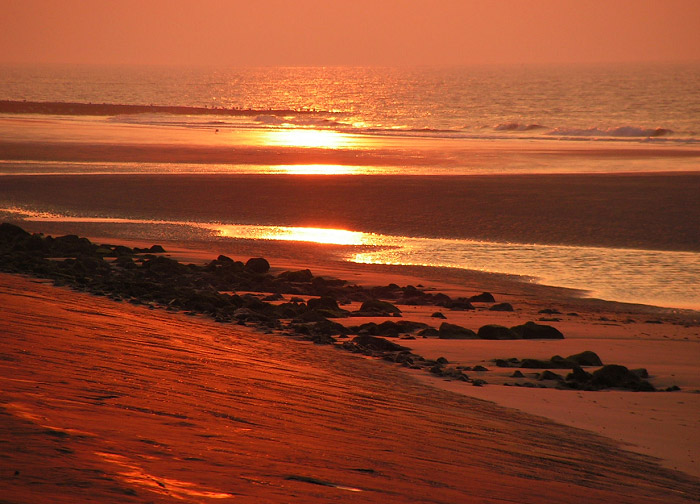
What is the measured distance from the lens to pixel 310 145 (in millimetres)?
44938

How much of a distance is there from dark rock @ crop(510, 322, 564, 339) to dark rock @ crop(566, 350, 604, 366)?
1378mm

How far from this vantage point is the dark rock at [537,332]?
37.9 feet

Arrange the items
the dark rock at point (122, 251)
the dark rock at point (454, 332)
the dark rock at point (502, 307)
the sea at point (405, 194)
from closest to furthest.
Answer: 1. the dark rock at point (454, 332)
2. the dark rock at point (502, 307)
3. the dark rock at point (122, 251)
4. the sea at point (405, 194)

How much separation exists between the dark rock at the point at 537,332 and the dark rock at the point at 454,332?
62 centimetres

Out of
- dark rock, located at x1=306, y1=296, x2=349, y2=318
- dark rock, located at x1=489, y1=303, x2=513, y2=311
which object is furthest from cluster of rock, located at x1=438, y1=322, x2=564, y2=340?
dark rock, located at x1=489, y1=303, x2=513, y2=311

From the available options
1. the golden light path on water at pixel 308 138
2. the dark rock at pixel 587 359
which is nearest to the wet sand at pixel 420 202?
the dark rock at pixel 587 359

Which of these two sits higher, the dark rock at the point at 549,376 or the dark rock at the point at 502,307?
the dark rock at the point at 502,307

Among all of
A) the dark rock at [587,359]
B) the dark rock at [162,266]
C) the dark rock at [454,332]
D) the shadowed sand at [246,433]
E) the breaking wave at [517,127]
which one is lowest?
the shadowed sand at [246,433]

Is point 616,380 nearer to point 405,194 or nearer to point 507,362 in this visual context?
point 507,362

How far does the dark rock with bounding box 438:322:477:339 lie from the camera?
37.2 ft

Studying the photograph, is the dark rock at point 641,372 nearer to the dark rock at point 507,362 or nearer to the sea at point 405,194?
the dark rock at point 507,362

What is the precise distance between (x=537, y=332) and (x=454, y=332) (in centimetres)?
112

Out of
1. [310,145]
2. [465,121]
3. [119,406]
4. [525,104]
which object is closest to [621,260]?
[119,406]

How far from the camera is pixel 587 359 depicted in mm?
10109
